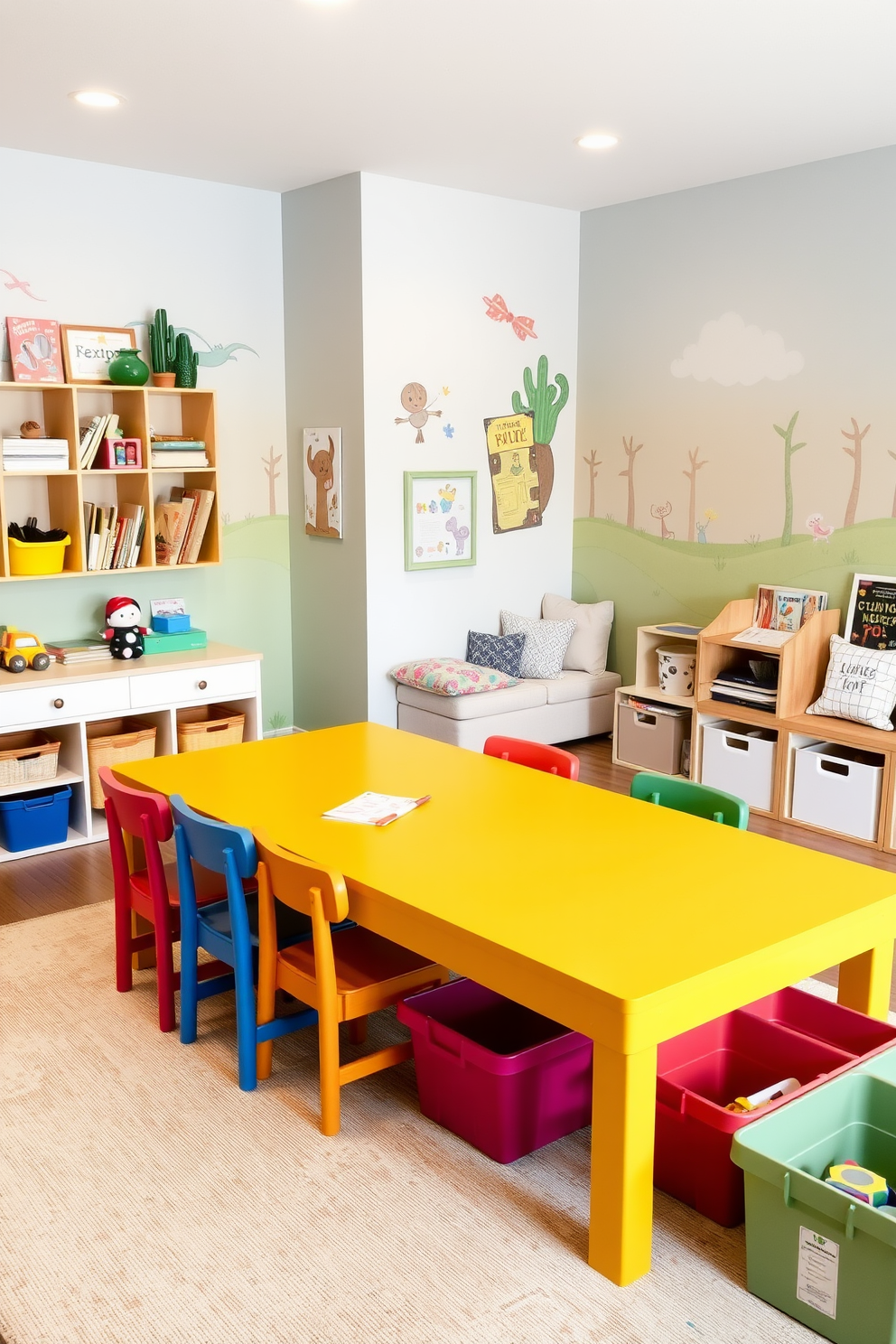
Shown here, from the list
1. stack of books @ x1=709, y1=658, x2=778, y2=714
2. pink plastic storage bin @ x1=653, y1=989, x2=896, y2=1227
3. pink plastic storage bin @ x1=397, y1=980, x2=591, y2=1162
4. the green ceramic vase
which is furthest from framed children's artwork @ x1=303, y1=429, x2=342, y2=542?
pink plastic storage bin @ x1=653, y1=989, x2=896, y2=1227

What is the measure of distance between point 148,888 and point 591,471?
370 cm

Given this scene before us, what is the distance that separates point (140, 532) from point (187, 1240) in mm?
3271

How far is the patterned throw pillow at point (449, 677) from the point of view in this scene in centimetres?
511

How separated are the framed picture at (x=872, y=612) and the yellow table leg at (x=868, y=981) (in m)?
2.39

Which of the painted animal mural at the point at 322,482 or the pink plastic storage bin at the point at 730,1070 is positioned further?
the painted animal mural at the point at 322,482

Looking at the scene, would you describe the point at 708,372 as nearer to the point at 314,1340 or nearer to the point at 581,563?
the point at 581,563

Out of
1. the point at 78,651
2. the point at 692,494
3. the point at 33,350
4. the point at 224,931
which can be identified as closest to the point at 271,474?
the point at 33,350

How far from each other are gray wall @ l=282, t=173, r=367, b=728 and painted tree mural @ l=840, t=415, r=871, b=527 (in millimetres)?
2110

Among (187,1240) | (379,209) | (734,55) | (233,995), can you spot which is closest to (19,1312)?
(187,1240)

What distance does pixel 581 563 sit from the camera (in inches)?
240

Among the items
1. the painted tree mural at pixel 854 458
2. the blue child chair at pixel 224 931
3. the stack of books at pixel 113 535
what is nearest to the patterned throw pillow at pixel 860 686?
the painted tree mural at pixel 854 458

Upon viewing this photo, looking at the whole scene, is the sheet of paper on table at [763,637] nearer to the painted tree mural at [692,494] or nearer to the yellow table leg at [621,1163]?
the painted tree mural at [692,494]

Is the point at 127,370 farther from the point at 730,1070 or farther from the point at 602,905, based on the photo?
the point at 730,1070

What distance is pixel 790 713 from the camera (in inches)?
182
